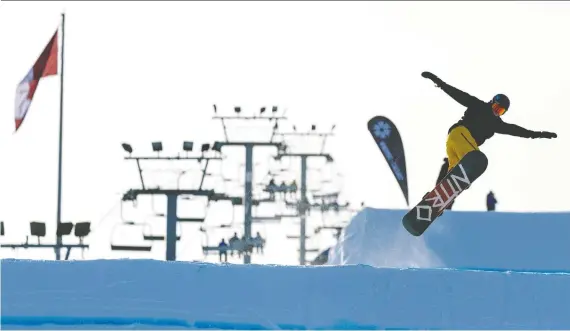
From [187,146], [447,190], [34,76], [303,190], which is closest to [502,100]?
[447,190]

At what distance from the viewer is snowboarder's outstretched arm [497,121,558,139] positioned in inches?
596

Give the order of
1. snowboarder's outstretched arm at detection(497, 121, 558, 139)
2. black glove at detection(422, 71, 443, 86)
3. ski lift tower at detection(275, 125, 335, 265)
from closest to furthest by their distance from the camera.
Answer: black glove at detection(422, 71, 443, 86), snowboarder's outstretched arm at detection(497, 121, 558, 139), ski lift tower at detection(275, 125, 335, 265)

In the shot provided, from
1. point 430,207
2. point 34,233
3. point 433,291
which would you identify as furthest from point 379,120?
point 433,291

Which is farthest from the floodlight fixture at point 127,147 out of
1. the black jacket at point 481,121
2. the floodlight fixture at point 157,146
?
the black jacket at point 481,121

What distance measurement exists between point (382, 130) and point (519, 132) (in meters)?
13.9

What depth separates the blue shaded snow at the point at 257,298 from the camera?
11664 millimetres

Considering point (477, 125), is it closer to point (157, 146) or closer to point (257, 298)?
point (257, 298)

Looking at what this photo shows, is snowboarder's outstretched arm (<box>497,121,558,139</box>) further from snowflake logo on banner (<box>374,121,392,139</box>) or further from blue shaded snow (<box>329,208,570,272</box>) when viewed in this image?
snowflake logo on banner (<box>374,121,392,139</box>)

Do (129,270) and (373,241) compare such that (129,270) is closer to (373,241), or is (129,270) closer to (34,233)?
(373,241)

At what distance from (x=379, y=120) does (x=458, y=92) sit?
1432cm

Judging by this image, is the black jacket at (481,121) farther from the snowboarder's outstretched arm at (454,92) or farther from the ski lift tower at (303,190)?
the ski lift tower at (303,190)

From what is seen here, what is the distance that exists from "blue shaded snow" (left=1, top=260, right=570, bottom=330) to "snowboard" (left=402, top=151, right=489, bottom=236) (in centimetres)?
321

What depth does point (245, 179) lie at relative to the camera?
Result: 4769cm

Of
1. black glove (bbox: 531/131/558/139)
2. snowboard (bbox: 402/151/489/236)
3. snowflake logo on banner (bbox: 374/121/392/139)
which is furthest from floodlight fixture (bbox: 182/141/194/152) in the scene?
black glove (bbox: 531/131/558/139)
